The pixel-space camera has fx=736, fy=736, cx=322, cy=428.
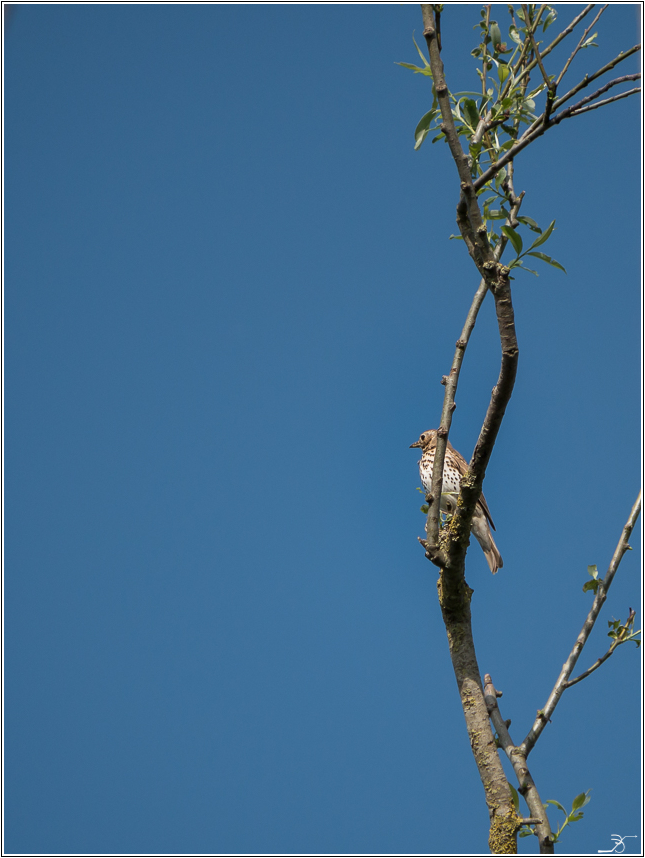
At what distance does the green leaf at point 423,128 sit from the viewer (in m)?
3.40

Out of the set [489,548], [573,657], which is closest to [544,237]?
[573,657]

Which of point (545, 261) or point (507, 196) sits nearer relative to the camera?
point (545, 261)

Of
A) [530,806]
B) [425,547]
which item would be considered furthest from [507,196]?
[530,806]

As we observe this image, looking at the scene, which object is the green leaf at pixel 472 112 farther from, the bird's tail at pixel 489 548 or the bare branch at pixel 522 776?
the bird's tail at pixel 489 548

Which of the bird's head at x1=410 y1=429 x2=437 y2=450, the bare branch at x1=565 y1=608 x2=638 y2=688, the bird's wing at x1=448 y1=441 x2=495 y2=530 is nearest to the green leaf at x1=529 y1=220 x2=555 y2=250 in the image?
the bare branch at x1=565 y1=608 x2=638 y2=688

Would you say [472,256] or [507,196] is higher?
[507,196]

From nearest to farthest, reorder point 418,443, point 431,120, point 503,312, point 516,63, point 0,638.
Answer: point 503,312 → point 431,120 → point 516,63 → point 0,638 → point 418,443

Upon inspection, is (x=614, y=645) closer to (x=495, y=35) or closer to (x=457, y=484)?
(x=495, y=35)

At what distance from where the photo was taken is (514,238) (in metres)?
3.07

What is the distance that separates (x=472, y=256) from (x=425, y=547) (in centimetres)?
144

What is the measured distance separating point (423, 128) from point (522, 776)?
10.4 ft

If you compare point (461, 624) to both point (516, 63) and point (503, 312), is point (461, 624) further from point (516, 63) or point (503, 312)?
point (516, 63)

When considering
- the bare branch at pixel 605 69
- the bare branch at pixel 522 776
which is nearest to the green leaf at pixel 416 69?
the bare branch at pixel 605 69

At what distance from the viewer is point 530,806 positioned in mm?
3576
